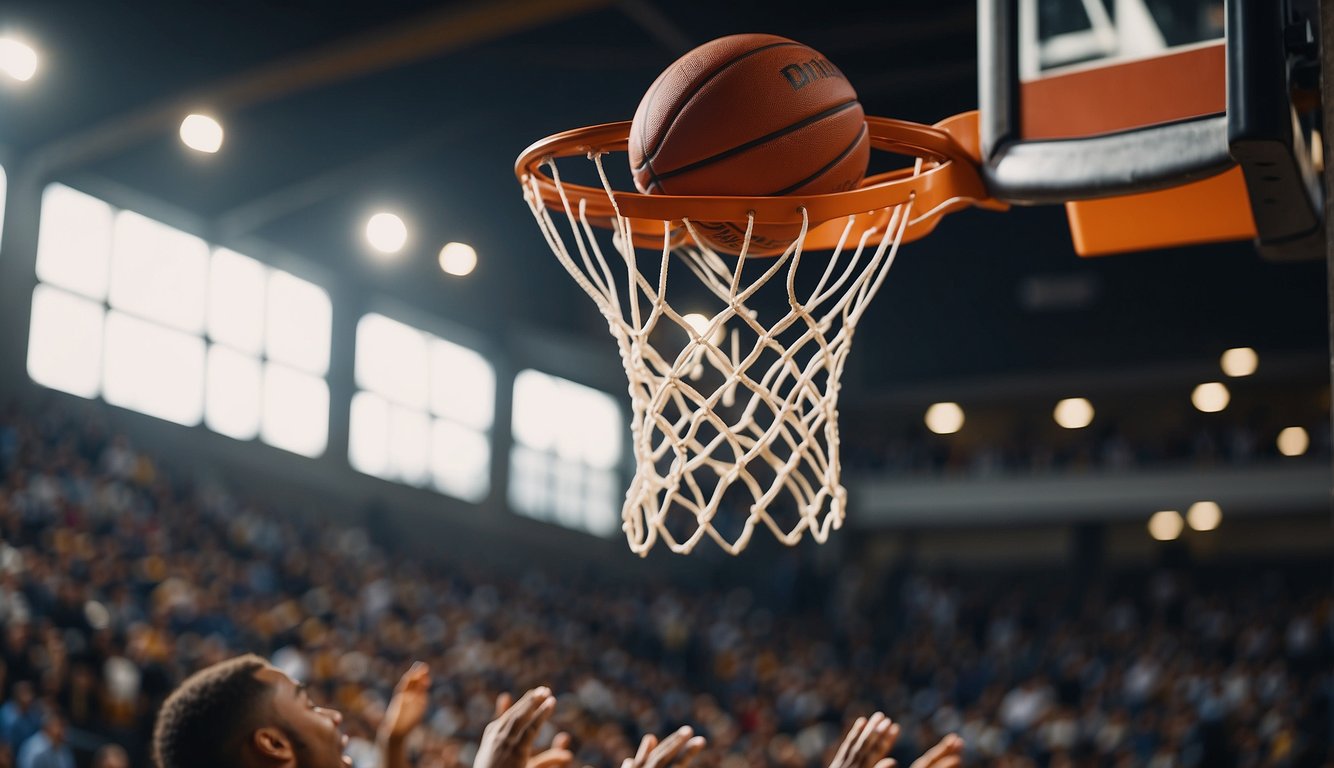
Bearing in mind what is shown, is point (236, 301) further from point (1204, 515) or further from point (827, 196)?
point (827, 196)

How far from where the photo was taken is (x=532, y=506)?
61.0 feet

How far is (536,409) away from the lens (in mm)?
18938

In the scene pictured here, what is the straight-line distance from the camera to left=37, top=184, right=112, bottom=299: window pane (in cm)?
1272

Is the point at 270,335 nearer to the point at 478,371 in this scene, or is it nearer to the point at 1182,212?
the point at 478,371

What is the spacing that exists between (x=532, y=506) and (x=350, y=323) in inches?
156

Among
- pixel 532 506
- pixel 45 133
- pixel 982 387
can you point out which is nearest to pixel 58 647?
pixel 45 133

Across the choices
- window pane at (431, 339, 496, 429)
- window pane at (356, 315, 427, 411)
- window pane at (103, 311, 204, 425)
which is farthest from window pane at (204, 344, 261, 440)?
window pane at (431, 339, 496, 429)

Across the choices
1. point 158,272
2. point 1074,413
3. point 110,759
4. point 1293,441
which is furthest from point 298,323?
point 1293,441

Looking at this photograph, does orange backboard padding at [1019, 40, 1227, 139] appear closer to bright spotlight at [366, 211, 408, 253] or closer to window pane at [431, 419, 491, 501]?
bright spotlight at [366, 211, 408, 253]

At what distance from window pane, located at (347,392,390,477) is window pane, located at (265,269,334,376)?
2.29 feet

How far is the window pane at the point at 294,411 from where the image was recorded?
14914mm

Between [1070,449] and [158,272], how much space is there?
435 inches

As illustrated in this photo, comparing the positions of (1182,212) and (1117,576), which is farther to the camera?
(1117,576)

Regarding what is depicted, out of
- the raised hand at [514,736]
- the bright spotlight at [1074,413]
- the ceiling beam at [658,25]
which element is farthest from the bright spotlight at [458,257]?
the bright spotlight at [1074,413]
